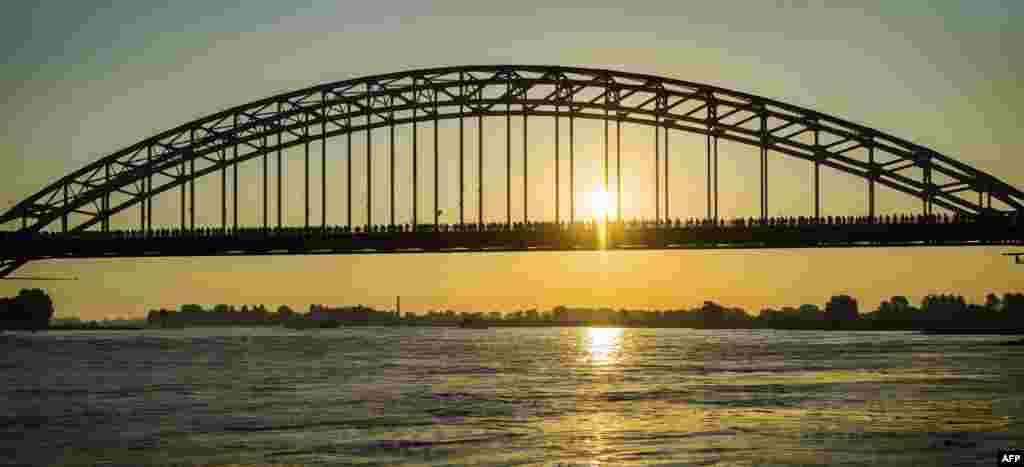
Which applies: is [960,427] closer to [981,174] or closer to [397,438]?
[397,438]

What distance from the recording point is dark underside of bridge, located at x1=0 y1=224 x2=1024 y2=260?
8300 cm

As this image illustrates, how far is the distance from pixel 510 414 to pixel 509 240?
5422 cm

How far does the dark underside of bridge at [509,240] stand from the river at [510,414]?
77.9ft

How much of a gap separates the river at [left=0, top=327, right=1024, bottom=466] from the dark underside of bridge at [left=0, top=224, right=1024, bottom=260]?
77.9 ft

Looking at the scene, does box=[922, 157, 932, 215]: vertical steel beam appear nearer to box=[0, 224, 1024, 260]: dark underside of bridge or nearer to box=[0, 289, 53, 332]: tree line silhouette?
box=[0, 224, 1024, 260]: dark underside of bridge

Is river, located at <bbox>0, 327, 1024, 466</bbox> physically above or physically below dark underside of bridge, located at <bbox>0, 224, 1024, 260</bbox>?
below

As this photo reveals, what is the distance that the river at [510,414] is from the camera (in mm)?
26922

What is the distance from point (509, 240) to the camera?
8919 centimetres

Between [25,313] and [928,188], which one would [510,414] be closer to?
[928,188]

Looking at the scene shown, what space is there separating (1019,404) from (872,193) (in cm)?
4883

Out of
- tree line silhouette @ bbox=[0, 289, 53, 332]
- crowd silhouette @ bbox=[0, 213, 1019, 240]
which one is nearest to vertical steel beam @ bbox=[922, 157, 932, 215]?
crowd silhouette @ bbox=[0, 213, 1019, 240]

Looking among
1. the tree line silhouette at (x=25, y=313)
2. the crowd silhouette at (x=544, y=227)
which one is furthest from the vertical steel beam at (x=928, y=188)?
the tree line silhouette at (x=25, y=313)

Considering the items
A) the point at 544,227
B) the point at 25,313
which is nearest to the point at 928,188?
the point at 544,227

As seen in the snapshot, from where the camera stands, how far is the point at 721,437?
29.5 meters
